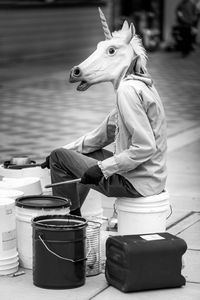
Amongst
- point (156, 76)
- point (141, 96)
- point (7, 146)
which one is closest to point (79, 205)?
Answer: point (141, 96)

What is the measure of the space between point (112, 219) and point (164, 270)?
1.47 metres

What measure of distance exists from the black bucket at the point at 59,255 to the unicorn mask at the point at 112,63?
1169 millimetres

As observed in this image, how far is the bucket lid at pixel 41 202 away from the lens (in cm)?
571

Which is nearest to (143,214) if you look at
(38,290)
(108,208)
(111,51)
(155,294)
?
(155,294)

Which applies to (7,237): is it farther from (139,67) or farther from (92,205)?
(139,67)

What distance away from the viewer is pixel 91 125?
12.6 m

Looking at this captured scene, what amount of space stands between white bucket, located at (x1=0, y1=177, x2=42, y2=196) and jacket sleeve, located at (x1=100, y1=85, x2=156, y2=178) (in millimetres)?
773

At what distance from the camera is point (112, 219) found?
6.77 metres

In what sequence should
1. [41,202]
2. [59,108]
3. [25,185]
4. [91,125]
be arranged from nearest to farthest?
[41,202], [25,185], [91,125], [59,108]

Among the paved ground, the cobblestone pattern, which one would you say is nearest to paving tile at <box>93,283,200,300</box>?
the paved ground

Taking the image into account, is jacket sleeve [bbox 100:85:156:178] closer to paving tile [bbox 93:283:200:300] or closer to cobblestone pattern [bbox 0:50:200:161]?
paving tile [bbox 93:283:200:300]

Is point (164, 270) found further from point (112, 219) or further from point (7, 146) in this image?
point (7, 146)

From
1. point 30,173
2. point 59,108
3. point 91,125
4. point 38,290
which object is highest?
point 30,173

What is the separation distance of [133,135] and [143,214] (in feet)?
1.80
